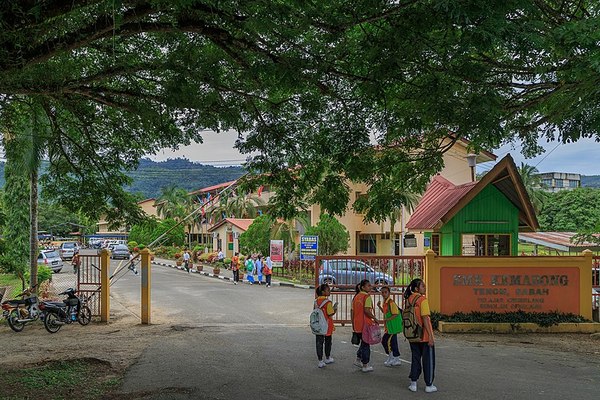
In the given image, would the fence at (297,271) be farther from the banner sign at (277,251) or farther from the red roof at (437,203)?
the red roof at (437,203)

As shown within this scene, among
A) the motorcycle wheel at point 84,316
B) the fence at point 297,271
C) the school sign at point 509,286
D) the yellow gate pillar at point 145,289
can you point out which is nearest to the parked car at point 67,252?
the fence at point 297,271

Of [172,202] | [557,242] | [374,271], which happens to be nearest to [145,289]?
[374,271]

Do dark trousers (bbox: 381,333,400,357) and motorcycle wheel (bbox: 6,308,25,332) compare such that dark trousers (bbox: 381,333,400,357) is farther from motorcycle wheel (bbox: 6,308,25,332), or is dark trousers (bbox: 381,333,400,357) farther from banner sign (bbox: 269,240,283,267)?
banner sign (bbox: 269,240,283,267)

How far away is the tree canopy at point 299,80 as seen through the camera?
6.09m

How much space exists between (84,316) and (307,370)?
842 cm

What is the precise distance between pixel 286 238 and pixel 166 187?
41949mm

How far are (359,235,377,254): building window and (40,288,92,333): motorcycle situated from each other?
26.2 metres

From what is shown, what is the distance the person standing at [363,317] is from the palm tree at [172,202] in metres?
57.8

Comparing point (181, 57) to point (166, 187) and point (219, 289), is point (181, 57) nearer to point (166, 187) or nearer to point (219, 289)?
point (219, 289)

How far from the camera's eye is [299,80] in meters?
7.26

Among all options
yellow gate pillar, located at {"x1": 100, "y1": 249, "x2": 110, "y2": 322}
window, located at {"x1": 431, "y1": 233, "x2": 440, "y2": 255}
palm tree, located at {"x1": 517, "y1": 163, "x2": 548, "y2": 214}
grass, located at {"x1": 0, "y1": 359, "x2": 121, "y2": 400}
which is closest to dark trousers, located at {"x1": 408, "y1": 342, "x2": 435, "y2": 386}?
grass, located at {"x1": 0, "y1": 359, "x2": 121, "y2": 400}

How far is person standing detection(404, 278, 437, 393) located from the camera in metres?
7.44

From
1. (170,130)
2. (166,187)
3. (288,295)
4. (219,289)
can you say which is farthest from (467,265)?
(166,187)

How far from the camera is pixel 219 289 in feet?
84.9
